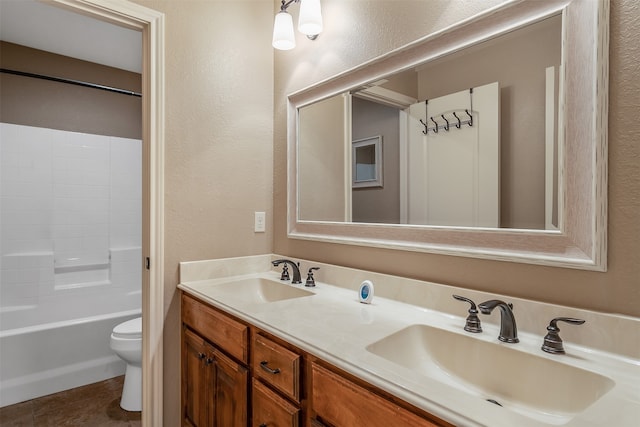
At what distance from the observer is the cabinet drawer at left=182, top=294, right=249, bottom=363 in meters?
1.24

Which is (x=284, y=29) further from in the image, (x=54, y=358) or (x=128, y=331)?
(x=54, y=358)

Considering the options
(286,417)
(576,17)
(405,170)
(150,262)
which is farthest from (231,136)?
(576,17)

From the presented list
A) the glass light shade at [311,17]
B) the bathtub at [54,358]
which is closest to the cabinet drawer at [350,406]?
the glass light shade at [311,17]

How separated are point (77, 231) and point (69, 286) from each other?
44 cm

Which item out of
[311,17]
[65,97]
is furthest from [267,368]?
[65,97]

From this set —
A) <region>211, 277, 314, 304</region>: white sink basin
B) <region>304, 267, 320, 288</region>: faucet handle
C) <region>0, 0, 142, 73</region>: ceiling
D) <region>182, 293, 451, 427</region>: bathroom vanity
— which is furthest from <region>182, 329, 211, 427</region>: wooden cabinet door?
<region>0, 0, 142, 73</region>: ceiling

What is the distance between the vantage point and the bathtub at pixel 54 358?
2299 mm

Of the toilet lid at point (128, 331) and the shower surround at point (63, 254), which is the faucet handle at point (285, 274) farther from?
the shower surround at point (63, 254)

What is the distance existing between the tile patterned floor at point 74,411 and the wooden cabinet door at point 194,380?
63 centimetres

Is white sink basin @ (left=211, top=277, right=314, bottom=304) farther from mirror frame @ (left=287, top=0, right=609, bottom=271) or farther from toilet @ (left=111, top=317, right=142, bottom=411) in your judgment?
toilet @ (left=111, top=317, right=142, bottom=411)

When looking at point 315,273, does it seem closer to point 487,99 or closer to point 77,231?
point 487,99

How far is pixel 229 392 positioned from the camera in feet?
4.31

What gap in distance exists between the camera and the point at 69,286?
283 cm

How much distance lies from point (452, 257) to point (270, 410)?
30.4 inches
